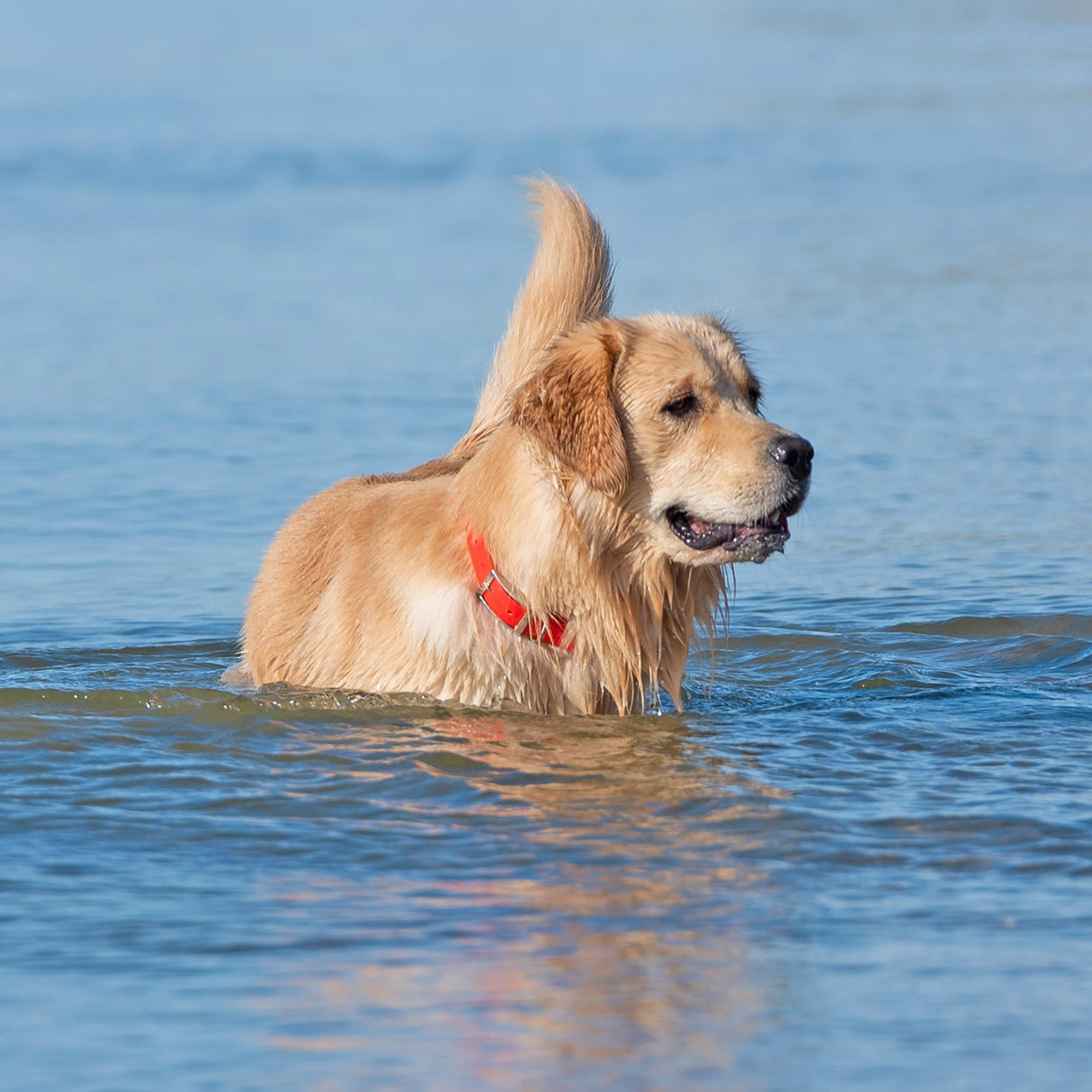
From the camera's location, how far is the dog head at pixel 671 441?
240 inches

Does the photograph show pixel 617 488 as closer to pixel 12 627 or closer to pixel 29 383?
pixel 12 627

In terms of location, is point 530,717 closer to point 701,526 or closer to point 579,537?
point 579,537

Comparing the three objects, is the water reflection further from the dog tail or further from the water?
the dog tail

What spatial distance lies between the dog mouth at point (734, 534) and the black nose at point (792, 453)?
156mm

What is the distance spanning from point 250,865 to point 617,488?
1.73 m

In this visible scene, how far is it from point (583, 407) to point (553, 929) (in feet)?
6.47

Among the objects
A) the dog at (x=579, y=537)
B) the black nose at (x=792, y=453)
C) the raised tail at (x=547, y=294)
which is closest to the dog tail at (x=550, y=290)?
the raised tail at (x=547, y=294)

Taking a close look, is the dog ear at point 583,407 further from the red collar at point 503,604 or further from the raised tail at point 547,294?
the raised tail at point 547,294

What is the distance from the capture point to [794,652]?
8.40 metres

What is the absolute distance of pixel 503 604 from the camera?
640cm

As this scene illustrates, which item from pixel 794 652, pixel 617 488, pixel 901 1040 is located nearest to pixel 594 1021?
pixel 901 1040

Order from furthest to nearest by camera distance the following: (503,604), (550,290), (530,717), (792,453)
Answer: (550,290) < (530,717) < (503,604) < (792,453)

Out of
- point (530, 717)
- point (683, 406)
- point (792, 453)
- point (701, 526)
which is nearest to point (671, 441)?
point (683, 406)

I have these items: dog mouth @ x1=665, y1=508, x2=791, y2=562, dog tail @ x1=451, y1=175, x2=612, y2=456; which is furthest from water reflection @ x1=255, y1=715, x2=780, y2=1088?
dog tail @ x1=451, y1=175, x2=612, y2=456
